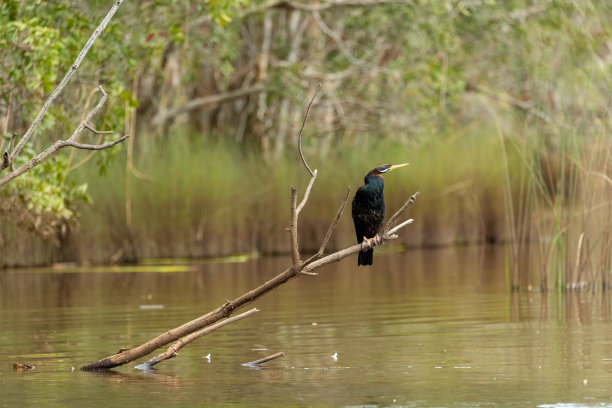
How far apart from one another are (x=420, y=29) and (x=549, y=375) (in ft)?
38.7

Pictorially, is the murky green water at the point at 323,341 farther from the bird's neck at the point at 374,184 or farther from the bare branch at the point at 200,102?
the bare branch at the point at 200,102

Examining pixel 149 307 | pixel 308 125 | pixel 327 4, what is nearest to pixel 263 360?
pixel 149 307

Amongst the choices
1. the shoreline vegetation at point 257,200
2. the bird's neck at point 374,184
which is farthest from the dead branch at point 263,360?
the shoreline vegetation at point 257,200

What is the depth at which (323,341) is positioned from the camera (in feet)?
29.7

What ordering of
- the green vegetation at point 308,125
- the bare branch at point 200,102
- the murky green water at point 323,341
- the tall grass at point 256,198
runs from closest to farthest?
the murky green water at point 323,341 < the green vegetation at point 308,125 < the tall grass at point 256,198 < the bare branch at point 200,102

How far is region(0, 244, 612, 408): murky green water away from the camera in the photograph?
6.76m

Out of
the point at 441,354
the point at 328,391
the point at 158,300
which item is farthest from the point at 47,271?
the point at 328,391

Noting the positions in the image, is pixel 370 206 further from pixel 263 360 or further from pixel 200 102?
pixel 200 102

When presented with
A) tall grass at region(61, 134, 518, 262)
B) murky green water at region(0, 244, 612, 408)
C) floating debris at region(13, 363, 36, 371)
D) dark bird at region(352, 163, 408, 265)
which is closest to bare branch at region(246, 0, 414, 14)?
tall grass at region(61, 134, 518, 262)

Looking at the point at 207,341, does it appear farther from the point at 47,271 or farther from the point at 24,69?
the point at 47,271

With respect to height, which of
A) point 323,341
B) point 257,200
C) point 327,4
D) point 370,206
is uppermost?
point 327,4

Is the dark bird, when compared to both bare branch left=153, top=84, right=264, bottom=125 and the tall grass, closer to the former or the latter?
the tall grass

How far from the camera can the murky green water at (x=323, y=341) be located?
6762 mm

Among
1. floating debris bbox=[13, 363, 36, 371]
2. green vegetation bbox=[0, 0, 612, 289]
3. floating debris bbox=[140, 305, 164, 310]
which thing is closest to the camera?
floating debris bbox=[13, 363, 36, 371]
